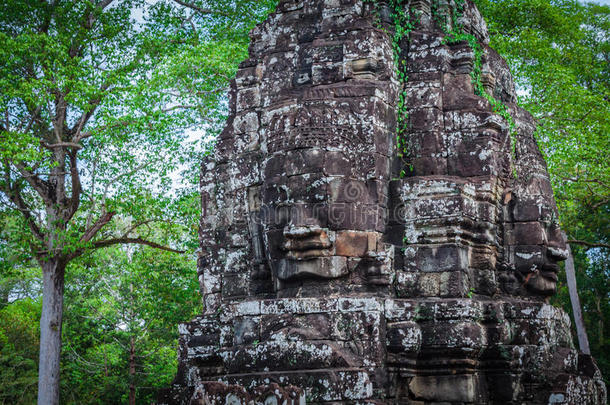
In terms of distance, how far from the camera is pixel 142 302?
19766mm

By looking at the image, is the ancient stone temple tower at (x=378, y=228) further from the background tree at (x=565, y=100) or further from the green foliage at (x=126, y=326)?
the green foliage at (x=126, y=326)

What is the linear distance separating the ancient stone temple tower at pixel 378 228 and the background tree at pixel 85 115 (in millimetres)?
7050

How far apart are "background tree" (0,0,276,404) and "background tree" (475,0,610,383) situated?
5.96 metres

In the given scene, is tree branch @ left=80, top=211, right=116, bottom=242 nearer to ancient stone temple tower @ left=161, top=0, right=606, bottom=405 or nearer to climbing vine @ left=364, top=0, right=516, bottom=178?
ancient stone temple tower @ left=161, top=0, right=606, bottom=405

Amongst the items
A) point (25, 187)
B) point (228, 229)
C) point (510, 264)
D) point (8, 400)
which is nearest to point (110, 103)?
point (25, 187)

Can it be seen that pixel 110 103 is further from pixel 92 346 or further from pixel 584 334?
pixel 584 334

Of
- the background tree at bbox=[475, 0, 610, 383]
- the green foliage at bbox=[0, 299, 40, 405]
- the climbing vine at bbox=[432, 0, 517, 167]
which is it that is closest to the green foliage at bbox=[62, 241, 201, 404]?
the green foliage at bbox=[0, 299, 40, 405]

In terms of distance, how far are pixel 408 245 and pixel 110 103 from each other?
9868 mm

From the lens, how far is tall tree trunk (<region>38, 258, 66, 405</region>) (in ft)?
49.6

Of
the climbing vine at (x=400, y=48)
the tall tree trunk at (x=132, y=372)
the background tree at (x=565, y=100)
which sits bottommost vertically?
the tall tree trunk at (x=132, y=372)

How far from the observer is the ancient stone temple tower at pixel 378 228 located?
6.21 metres

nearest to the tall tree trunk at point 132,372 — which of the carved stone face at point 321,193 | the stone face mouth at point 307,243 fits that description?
the carved stone face at point 321,193

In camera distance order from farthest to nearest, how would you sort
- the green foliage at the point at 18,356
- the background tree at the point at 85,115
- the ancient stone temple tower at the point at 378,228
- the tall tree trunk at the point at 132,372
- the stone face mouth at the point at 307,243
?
the green foliage at the point at 18,356, the tall tree trunk at the point at 132,372, the background tree at the point at 85,115, the stone face mouth at the point at 307,243, the ancient stone temple tower at the point at 378,228

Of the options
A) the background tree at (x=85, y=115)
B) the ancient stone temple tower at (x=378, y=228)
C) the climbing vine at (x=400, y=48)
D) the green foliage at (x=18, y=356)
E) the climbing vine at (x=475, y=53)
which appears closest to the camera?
the ancient stone temple tower at (x=378, y=228)
